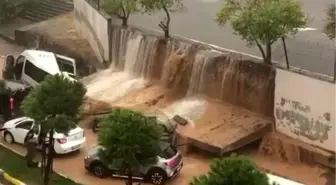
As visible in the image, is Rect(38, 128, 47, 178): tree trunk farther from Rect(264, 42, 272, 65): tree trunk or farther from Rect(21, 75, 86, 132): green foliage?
Rect(264, 42, 272, 65): tree trunk

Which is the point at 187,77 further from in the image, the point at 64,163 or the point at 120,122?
the point at 120,122

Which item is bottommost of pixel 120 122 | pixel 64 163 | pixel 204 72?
pixel 64 163

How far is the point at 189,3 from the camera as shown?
29.7m

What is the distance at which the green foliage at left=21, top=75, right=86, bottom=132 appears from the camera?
15.3 m

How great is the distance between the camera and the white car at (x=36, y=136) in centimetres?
1846

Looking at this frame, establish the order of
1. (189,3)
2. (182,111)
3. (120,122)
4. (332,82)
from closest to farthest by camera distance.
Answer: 1. (120,122)
2. (332,82)
3. (182,111)
4. (189,3)

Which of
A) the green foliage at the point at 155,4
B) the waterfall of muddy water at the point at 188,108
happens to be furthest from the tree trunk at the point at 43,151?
the green foliage at the point at 155,4

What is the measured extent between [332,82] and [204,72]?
182 inches

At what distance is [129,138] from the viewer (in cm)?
1393

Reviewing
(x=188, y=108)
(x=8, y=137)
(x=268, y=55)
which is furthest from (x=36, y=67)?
(x=268, y=55)

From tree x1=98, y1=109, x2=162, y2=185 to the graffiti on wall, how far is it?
17.9ft

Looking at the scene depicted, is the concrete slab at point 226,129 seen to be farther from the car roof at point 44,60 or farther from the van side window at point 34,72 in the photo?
the van side window at point 34,72

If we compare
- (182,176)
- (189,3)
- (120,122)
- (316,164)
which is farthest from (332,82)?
(189,3)

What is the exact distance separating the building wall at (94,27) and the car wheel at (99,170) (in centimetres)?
793
